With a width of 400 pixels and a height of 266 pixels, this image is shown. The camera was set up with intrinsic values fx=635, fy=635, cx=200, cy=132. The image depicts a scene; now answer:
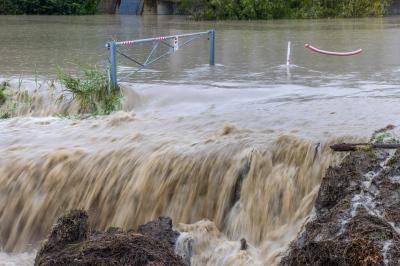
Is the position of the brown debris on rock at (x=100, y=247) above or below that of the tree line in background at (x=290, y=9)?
below

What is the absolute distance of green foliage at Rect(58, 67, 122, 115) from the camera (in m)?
9.98

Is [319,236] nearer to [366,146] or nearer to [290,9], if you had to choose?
[366,146]

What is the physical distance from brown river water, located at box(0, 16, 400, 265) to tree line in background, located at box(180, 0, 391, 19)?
2098cm

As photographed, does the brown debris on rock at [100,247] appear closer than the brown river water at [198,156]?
Yes

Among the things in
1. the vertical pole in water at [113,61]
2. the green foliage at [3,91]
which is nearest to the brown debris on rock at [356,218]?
the vertical pole in water at [113,61]

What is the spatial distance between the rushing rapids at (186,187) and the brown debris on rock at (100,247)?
1.24 metres

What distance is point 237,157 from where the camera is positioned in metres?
6.77

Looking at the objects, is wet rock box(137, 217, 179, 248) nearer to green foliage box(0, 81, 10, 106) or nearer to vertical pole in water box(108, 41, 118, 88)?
vertical pole in water box(108, 41, 118, 88)

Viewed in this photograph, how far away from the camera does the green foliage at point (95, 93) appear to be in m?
9.98

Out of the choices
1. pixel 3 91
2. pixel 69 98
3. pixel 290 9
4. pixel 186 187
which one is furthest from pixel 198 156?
pixel 290 9

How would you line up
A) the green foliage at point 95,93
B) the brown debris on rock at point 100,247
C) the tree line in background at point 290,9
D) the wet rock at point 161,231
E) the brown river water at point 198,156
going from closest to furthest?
the brown debris on rock at point 100,247, the wet rock at point 161,231, the brown river water at point 198,156, the green foliage at point 95,93, the tree line in background at point 290,9

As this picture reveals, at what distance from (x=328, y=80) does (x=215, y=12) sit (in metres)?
22.5

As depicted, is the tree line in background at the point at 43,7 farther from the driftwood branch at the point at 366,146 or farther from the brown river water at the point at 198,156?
the driftwood branch at the point at 366,146

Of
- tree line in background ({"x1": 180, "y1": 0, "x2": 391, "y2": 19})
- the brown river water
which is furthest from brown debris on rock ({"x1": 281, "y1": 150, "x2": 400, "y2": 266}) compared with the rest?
tree line in background ({"x1": 180, "y1": 0, "x2": 391, "y2": 19})
